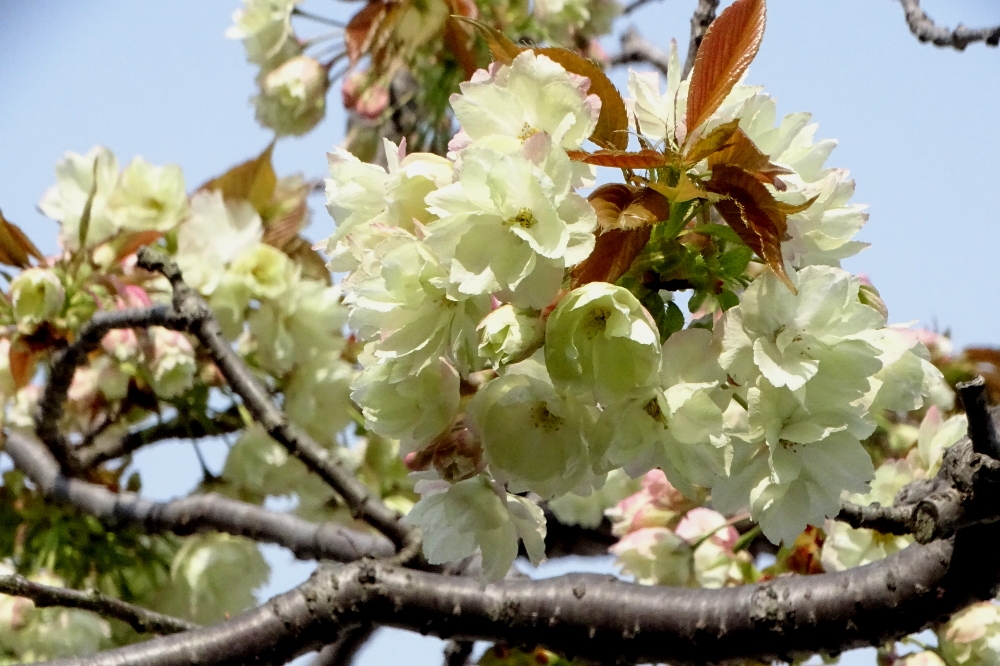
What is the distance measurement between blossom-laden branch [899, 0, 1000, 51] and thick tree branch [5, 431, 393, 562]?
965 millimetres

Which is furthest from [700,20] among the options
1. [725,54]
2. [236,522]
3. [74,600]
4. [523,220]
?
[236,522]

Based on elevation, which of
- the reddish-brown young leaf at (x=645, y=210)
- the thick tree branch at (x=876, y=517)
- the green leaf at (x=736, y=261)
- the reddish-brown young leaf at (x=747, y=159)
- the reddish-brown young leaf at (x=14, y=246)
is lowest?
the thick tree branch at (x=876, y=517)

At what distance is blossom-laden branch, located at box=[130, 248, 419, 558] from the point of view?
1.12 metres

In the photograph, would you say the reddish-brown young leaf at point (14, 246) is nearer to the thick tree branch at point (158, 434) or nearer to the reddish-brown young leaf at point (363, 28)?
the thick tree branch at point (158, 434)

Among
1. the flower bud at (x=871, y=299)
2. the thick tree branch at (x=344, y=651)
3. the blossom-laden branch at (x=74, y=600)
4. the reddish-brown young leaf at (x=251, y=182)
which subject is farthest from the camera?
the thick tree branch at (x=344, y=651)

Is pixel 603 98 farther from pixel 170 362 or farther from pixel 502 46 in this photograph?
pixel 170 362

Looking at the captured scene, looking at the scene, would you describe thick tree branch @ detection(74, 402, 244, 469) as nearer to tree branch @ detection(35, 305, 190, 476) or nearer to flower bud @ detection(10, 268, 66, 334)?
tree branch @ detection(35, 305, 190, 476)

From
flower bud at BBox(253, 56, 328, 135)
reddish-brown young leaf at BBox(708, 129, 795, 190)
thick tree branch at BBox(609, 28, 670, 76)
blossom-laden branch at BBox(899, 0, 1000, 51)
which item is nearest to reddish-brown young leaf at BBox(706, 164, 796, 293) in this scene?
reddish-brown young leaf at BBox(708, 129, 795, 190)

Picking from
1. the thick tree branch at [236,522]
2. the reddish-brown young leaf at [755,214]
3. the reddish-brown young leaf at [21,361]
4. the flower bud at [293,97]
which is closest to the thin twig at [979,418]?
the reddish-brown young leaf at [755,214]

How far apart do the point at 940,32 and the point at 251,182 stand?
3.18ft

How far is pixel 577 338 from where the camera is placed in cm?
53

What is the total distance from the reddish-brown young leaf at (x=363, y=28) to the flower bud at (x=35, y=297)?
767mm

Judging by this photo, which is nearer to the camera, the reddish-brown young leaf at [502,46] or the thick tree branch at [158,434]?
the reddish-brown young leaf at [502,46]

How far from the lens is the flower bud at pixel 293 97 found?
1828 mm
